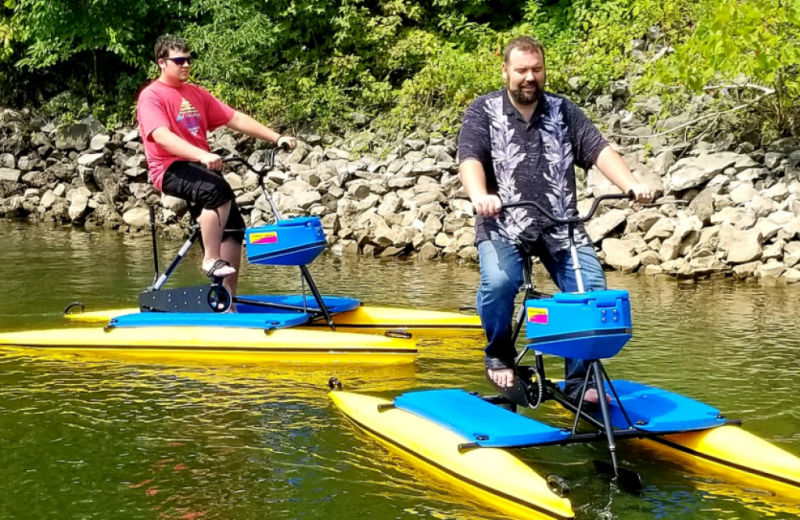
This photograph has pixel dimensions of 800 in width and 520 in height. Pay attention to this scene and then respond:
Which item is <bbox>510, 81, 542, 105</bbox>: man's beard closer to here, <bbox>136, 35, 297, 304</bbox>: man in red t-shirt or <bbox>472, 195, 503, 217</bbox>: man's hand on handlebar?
<bbox>472, 195, 503, 217</bbox>: man's hand on handlebar

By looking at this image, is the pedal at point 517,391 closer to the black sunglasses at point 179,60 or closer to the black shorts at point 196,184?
the black shorts at point 196,184

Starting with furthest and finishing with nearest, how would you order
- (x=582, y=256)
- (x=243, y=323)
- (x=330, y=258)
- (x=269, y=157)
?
1. (x=330, y=258)
2. (x=269, y=157)
3. (x=243, y=323)
4. (x=582, y=256)

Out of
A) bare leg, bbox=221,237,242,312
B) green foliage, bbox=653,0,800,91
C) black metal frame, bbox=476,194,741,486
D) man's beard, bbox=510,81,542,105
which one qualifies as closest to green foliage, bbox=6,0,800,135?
green foliage, bbox=653,0,800,91

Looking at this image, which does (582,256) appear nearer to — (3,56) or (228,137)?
(228,137)

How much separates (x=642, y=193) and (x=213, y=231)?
12.6 feet

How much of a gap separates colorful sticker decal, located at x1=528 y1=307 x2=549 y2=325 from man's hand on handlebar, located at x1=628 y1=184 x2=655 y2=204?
0.70 metres

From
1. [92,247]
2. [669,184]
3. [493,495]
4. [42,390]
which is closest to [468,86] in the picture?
[669,184]

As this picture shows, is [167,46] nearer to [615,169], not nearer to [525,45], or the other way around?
[525,45]

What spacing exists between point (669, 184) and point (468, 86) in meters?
4.38

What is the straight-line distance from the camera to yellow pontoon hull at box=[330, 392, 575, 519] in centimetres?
404

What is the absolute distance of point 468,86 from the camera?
16.0m

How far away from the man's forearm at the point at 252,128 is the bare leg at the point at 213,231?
615 mm

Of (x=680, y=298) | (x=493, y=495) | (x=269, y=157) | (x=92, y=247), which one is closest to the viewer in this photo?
(x=493, y=495)

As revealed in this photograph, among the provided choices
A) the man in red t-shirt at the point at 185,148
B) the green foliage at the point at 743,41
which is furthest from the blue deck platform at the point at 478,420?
the green foliage at the point at 743,41
